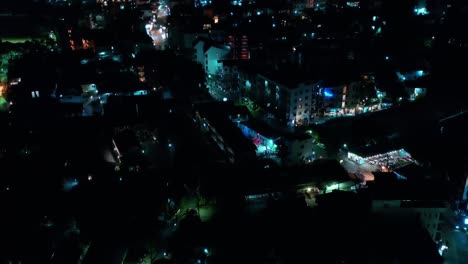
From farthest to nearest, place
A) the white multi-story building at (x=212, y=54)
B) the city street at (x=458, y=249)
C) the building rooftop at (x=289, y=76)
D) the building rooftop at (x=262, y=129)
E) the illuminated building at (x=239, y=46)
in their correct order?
the illuminated building at (x=239, y=46), the white multi-story building at (x=212, y=54), the building rooftop at (x=289, y=76), the building rooftop at (x=262, y=129), the city street at (x=458, y=249)

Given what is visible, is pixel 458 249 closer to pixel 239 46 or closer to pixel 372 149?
pixel 372 149

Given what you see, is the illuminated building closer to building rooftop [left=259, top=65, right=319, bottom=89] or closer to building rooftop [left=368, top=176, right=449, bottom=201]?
building rooftop [left=259, top=65, right=319, bottom=89]

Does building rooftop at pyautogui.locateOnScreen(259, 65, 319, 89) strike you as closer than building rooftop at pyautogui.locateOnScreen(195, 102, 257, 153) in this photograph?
No

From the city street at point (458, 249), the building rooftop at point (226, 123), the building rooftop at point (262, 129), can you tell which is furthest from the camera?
the building rooftop at point (262, 129)

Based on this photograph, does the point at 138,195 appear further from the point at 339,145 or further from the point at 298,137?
the point at 339,145

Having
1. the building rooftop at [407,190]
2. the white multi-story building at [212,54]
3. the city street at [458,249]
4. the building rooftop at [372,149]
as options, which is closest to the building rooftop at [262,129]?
the building rooftop at [372,149]

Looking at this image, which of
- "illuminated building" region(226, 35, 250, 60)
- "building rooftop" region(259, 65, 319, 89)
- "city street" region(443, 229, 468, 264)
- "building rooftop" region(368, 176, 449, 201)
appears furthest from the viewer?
"illuminated building" region(226, 35, 250, 60)

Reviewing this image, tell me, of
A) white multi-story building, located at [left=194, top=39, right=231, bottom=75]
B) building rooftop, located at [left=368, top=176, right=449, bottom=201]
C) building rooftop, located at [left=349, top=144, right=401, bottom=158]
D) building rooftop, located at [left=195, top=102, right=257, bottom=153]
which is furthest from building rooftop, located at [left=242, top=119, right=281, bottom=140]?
white multi-story building, located at [left=194, top=39, right=231, bottom=75]

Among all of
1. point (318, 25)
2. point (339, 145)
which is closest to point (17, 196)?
point (339, 145)

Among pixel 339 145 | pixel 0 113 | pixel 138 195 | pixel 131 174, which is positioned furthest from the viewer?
pixel 0 113

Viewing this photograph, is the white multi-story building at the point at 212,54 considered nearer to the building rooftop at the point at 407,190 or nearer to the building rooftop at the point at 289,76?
the building rooftop at the point at 289,76

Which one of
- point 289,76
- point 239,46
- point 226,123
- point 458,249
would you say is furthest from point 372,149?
point 239,46
